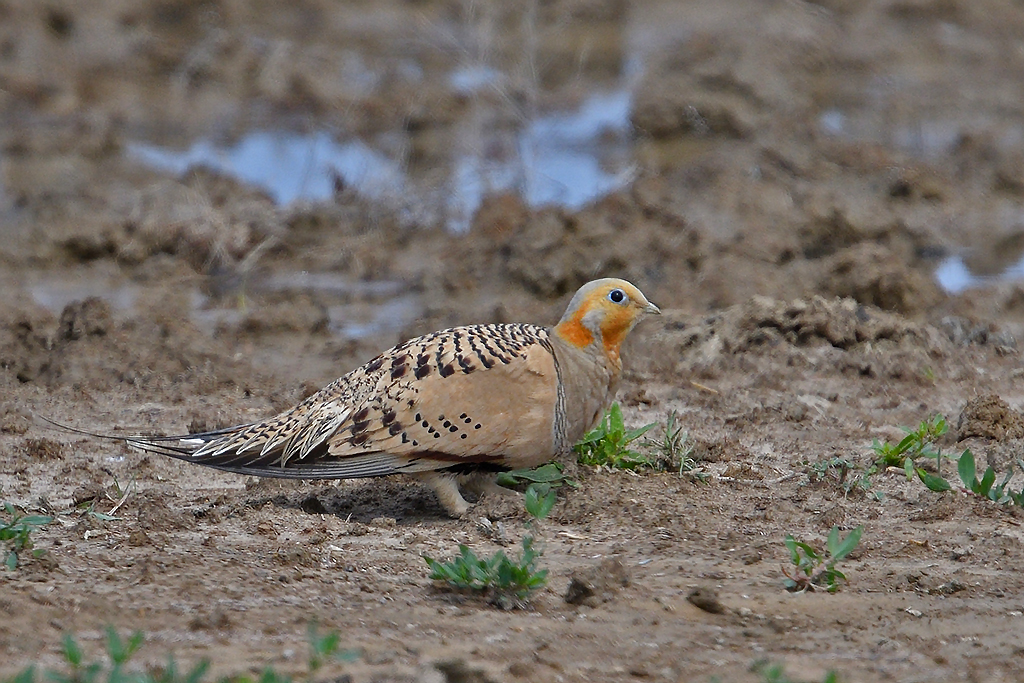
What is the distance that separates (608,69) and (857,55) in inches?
115

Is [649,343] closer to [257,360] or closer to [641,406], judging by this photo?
[641,406]

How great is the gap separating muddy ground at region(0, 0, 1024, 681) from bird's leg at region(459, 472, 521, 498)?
18 cm

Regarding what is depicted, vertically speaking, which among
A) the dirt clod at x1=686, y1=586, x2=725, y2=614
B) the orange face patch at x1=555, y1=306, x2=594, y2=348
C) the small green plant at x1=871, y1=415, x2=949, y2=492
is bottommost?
the dirt clod at x1=686, y1=586, x2=725, y2=614

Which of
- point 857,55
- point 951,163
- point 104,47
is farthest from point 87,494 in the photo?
point 857,55

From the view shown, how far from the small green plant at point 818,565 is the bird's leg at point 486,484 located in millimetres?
1337

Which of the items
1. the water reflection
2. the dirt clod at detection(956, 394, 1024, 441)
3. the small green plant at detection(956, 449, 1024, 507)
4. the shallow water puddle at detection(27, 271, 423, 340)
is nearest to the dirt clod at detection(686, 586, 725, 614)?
the small green plant at detection(956, 449, 1024, 507)

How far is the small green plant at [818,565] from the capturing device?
4.30 metres

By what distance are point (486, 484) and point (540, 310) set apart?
3289 mm

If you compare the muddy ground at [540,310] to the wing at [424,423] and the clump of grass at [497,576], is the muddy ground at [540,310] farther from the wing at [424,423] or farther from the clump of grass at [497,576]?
the wing at [424,423]

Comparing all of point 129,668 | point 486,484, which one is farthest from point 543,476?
point 129,668

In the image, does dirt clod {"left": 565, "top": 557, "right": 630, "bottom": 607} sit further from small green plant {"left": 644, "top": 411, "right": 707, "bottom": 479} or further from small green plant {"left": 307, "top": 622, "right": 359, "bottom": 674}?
small green plant {"left": 644, "top": 411, "right": 707, "bottom": 479}

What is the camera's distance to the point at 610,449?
5551 millimetres

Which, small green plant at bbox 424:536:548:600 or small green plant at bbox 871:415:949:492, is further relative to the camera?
small green plant at bbox 871:415:949:492

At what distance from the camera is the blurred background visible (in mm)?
9227
